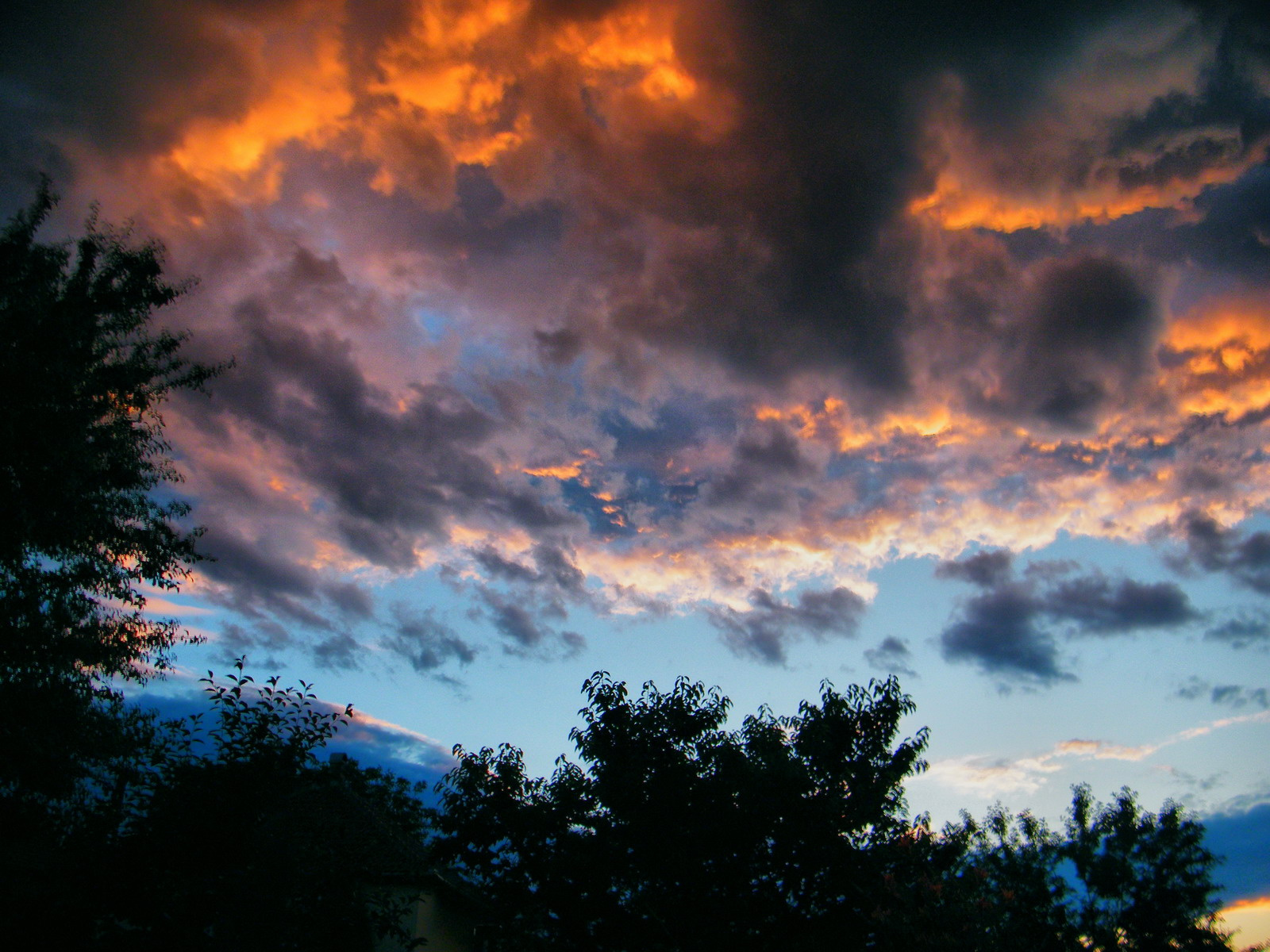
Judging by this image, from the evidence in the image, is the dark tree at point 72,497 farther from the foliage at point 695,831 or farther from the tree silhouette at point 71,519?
the foliage at point 695,831

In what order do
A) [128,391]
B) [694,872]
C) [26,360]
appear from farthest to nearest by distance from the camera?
1. [694,872]
2. [128,391]
3. [26,360]

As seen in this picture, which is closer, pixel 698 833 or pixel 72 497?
pixel 72 497

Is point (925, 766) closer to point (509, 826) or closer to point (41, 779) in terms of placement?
point (509, 826)

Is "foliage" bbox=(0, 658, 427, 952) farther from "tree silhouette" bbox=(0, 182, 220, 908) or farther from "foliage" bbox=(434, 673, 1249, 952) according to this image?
"foliage" bbox=(434, 673, 1249, 952)

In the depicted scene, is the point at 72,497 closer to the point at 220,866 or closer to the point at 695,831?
the point at 220,866

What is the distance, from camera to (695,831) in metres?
22.9

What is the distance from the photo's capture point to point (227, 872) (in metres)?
11.2

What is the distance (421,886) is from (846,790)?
1448 cm

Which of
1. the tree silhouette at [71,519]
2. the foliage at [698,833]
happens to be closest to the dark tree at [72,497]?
the tree silhouette at [71,519]

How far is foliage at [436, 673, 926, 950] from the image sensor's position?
21.3 meters

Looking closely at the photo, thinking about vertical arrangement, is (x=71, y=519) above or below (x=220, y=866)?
above

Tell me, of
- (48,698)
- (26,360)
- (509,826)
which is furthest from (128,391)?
(509,826)

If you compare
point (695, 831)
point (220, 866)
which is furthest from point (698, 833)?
point (220, 866)

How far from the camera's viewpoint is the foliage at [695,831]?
21.3 metres
